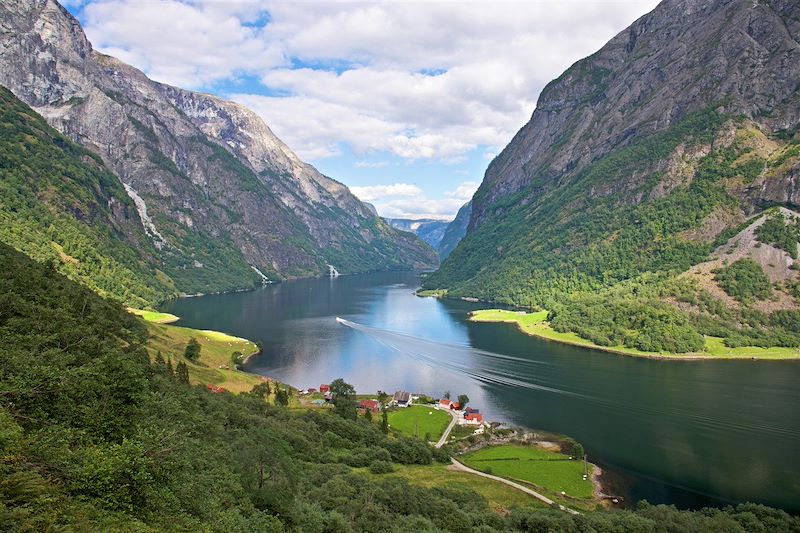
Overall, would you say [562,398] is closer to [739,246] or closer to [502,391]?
[502,391]

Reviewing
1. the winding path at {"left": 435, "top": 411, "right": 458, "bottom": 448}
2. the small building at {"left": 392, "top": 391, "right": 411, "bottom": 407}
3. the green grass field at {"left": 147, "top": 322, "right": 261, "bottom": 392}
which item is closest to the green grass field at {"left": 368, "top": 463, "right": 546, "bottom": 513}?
the winding path at {"left": 435, "top": 411, "right": 458, "bottom": 448}

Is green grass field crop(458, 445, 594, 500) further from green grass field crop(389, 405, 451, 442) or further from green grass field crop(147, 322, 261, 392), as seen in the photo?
green grass field crop(147, 322, 261, 392)

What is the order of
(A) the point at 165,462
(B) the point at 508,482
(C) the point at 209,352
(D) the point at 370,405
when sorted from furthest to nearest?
(C) the point at 209,352 < (D) the point at 370,405 < (B) the point at 508,482 < (A) the point at 165,462

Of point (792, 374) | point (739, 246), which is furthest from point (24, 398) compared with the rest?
point (739, 246)

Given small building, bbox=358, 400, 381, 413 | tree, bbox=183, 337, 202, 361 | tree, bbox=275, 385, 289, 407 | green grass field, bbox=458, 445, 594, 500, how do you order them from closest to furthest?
green grass field, bbox=458, 445, 594, 500
tree, bbox=275, 385, 289, 407
small building, bbox=358, 400, 381, 413
tree, bbox=183, 337, 202, 361

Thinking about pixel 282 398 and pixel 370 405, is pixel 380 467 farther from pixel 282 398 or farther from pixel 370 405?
pixel 370 405

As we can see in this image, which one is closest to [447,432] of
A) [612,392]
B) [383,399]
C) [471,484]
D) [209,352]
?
[383,399]

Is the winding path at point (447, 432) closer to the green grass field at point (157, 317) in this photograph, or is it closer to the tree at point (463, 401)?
the tree at point (463, 401)
